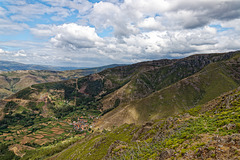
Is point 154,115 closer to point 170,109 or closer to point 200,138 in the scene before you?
point 170,109

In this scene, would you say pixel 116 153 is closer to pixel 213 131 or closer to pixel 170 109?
pixel 213 131

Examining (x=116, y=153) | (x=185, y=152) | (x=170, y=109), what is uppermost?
(x=185, y=152)

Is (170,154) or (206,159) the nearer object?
(206,159)

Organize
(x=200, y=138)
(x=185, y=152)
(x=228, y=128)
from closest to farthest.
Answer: (x=185, y=152) < (x=228, y=128) < (x=200, y=138)

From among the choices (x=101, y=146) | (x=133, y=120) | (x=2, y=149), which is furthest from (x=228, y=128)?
(x=2, y=149)

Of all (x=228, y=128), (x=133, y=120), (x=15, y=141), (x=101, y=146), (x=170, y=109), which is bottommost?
(x=15, y=141)

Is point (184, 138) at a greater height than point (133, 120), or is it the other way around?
point (184, 138)

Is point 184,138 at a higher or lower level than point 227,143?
lower

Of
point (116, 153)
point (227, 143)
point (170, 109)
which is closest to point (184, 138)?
point (227, 143)

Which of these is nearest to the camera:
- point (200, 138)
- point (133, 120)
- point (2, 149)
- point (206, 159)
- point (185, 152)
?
point (206, 159)
